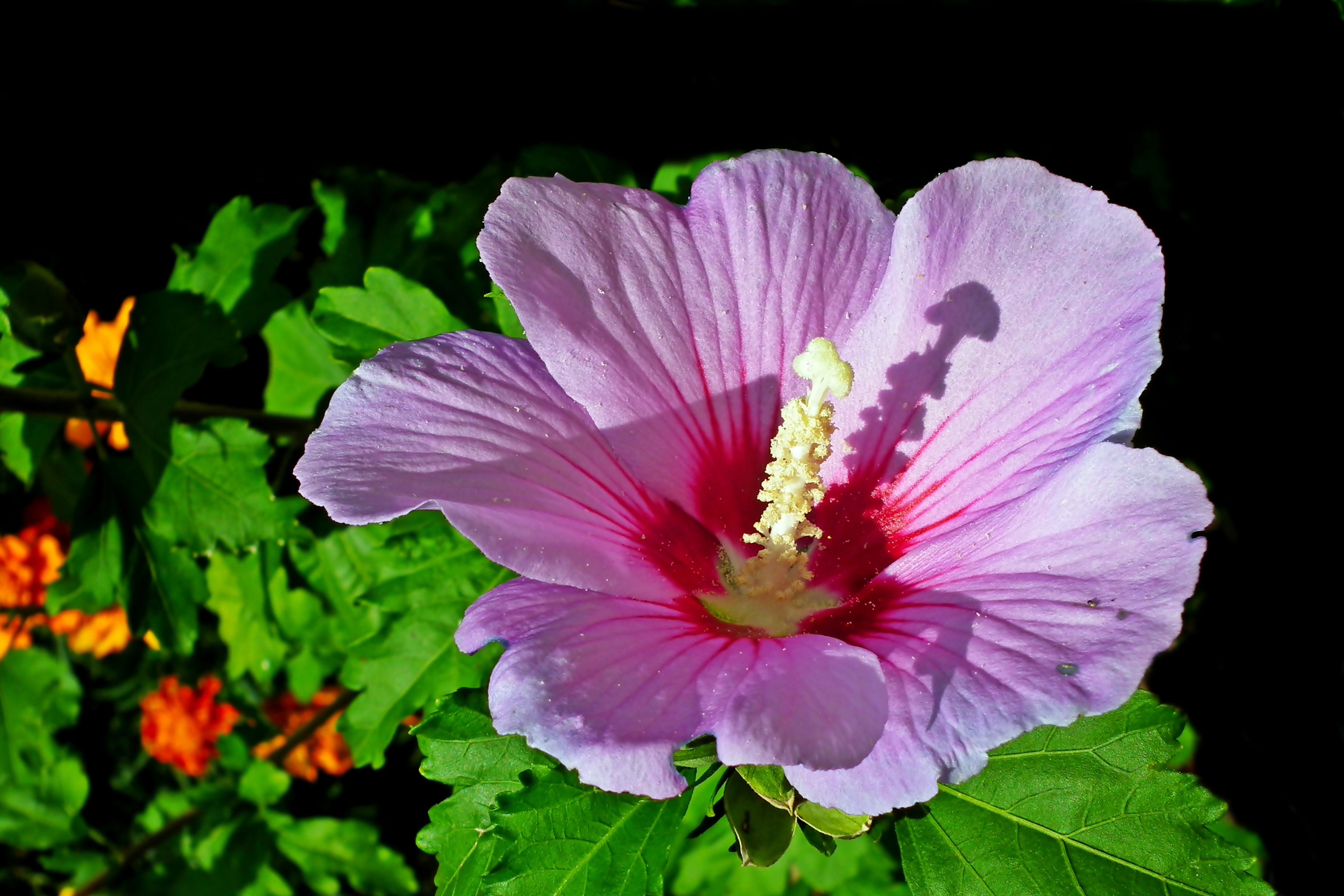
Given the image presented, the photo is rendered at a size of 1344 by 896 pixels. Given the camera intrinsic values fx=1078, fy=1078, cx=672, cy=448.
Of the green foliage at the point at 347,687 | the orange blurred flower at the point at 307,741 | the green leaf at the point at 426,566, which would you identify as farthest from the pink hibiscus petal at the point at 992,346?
the orange blurred flower at the point at 307,741

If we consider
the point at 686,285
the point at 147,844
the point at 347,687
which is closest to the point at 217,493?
the point at 347,687

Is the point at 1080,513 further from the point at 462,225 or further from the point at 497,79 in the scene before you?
the point at 497,79

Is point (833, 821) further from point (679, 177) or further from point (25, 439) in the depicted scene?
point (25, 439)

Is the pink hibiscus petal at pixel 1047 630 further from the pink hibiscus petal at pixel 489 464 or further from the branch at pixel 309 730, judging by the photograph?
the branch at pixel 309 730

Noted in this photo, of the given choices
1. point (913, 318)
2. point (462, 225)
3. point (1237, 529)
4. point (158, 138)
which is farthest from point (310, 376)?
point (1237, 529)

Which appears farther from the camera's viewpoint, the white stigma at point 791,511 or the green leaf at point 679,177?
Answer: the green leaf at point 679,177

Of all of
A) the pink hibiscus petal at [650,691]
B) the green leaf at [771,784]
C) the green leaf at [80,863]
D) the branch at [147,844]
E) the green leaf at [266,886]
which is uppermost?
the pink hibiscus petal at [650,691]

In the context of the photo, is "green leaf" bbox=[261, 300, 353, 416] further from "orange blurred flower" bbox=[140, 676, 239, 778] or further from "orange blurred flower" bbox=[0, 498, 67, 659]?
"orange blurred flower" bbox=[140, 676, 239, 778]
